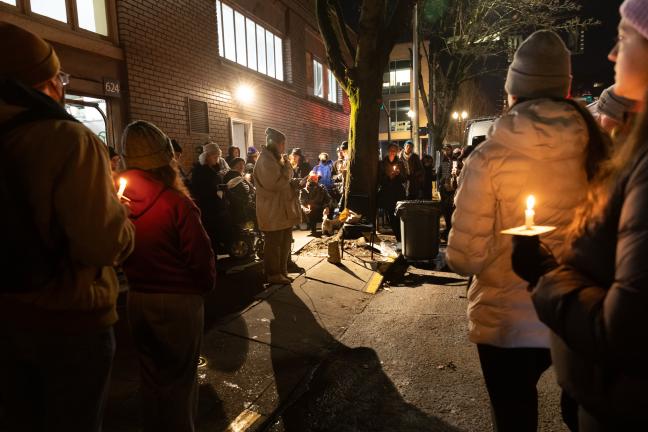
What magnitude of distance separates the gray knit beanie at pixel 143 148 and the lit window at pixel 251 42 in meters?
11.2

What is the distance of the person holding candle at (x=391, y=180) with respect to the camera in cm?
973

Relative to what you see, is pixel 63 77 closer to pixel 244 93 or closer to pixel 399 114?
pixel 244 93

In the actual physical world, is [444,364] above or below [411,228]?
below

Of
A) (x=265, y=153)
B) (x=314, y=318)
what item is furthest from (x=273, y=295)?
(x=265, y=153)

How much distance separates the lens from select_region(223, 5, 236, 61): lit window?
38.4 ft

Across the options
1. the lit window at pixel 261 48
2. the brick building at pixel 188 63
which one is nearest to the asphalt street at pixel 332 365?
the brick building at pixel 188 63

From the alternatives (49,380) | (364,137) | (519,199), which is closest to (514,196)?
(519,199)

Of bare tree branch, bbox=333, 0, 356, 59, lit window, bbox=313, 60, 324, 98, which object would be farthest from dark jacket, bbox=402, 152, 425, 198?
lit window, bbox=313, 60, 324, 98

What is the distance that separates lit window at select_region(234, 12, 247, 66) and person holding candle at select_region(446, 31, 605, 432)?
11445 mm

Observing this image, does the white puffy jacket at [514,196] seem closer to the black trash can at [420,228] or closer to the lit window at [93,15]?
the black trash can at [420,228]

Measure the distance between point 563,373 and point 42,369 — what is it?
183 centimetres

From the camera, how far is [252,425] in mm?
3068

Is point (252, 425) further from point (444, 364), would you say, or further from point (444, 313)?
point (444, 313)

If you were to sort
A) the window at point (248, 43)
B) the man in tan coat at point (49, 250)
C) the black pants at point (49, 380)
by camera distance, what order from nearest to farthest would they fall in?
1. the man in tan coat at point (49, 250)
2. the black pants at point (49, 380)
3. the window at point (248, 43)
